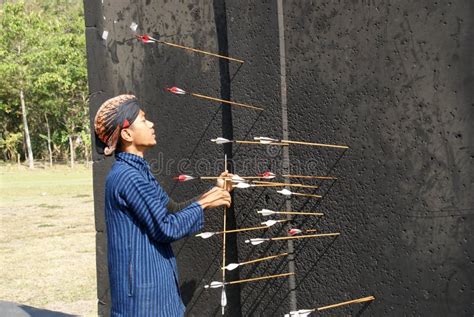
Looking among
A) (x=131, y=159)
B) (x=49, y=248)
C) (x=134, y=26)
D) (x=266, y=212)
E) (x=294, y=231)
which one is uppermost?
(x=134, y=26)

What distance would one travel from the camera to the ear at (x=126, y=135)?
10.2ft

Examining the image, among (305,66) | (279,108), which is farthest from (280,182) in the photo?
(305,66)

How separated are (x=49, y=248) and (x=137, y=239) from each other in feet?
25.6

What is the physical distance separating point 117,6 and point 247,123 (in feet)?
5.14

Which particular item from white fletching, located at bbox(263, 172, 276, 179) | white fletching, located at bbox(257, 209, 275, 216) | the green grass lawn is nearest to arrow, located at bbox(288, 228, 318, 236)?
white fletching, located at bbox(257, 209, 275, 216)

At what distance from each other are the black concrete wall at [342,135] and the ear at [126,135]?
2.98 feet

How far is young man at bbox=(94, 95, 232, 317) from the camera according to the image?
298 cm

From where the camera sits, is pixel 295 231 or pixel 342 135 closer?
pixel 342 135

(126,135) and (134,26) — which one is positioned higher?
(134,26)

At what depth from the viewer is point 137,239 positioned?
299 cm

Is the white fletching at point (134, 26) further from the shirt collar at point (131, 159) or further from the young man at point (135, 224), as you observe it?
the shirt collar at point (131, 159)

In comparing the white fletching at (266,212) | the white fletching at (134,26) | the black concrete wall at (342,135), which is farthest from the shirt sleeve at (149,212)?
the white fletching at (134,26)

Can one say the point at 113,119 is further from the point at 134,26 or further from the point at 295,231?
the point at 134,26

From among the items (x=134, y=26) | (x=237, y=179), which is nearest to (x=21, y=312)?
(x=134, y=26)
